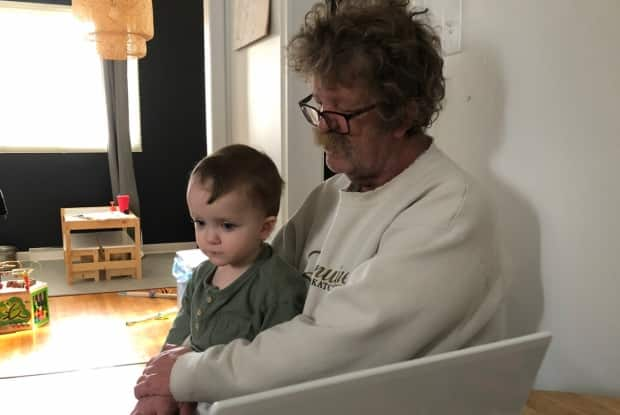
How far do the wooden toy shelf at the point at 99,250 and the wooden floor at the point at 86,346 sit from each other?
41 cm

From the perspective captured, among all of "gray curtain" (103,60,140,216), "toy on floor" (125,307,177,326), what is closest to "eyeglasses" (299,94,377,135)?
"toy on floor" (125,307,177,326)

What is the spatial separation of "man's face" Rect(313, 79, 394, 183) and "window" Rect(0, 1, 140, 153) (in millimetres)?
4230

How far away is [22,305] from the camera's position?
10.1 feet

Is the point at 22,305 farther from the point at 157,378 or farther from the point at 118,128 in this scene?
the point at 157,378

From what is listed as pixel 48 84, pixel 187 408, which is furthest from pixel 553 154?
pixel 48 84

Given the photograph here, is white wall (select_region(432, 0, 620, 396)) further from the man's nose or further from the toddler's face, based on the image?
the toddler's face

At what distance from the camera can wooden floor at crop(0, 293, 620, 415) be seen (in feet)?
8.11

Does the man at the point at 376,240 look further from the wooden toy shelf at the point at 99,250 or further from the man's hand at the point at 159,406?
the wooden toy shelf at the point at 99,250

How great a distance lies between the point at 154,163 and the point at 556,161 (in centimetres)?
450

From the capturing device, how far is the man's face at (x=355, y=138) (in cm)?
98

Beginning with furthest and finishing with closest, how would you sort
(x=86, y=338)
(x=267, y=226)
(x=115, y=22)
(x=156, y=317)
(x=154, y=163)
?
1. (x=154, y=163)
2. (x=156, y=317)
3. (x=86, y=338)
4. (x=115, y=22)
5. (x=267, y=226)

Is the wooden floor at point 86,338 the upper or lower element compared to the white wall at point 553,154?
lower

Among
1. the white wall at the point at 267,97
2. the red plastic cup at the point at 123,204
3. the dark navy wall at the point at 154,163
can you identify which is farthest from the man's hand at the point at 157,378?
the dark navy wall at the point at 154,163

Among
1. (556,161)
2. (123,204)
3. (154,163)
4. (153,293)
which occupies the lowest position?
(153,293)
